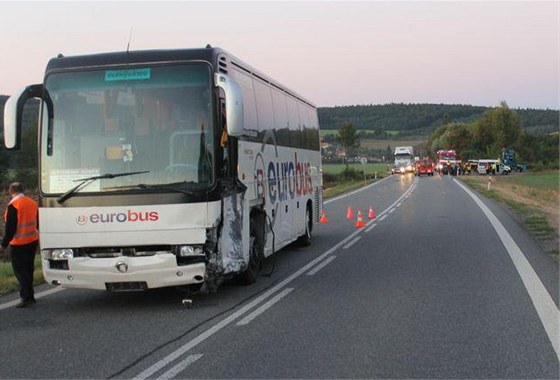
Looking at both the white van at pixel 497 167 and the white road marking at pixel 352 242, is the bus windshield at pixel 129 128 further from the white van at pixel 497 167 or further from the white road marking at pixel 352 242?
the white van at pixel 497 167

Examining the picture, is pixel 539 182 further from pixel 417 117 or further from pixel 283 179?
pixel 417 117

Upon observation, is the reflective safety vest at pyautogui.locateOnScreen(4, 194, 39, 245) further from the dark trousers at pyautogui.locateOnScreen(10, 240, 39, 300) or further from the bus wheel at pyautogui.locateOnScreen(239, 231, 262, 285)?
the bus wheel at pyautogui.locateOnScreen(239, 231, 262, 285)

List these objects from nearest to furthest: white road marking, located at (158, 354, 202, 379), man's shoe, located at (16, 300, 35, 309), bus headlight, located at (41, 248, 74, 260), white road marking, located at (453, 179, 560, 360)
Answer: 1. white road marking, located at (158, 354, 202, 379)
2. white road marking, located at (453, 179, 560, 360)
3. bus headlight, located at (41, 248, 74, 260)
4. man's shoe, located at (16, 300, 35, 309)

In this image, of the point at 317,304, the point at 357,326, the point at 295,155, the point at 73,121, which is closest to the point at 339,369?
the point at 357,326

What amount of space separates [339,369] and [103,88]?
4557 mm

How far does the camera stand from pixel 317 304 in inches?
324

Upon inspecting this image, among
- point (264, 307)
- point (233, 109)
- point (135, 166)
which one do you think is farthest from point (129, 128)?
point (264, 307)

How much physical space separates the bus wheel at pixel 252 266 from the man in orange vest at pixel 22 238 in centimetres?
289

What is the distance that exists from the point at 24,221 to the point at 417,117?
171580 mm

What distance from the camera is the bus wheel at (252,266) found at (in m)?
9.55

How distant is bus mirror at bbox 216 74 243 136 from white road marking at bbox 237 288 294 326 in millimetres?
2115

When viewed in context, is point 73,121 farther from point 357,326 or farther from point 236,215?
point 357,326

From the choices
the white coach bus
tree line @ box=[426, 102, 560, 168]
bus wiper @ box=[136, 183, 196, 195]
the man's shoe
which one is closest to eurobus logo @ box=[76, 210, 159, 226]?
the white coach bus

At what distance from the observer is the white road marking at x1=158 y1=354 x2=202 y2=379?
541cm
